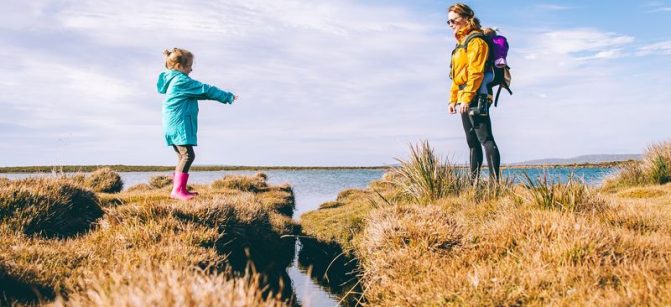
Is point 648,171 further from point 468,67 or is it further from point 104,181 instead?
point 104,181

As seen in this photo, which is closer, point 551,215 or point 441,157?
point 551,215

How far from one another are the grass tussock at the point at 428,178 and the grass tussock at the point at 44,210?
5340mm


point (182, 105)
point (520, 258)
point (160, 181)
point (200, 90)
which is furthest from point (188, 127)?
point (160, 181)

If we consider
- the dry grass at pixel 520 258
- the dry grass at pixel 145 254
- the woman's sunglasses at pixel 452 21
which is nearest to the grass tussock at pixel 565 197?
the dry grass at pixel 520 258

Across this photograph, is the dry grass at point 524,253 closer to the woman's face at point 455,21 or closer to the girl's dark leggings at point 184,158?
the woman's face at point 455,21

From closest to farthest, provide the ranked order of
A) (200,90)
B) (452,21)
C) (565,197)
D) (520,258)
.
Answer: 1. (520,258)
2. (565,197)
3. (452,21)
4. (200,90)

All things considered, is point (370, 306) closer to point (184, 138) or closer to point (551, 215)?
point (551, 215)

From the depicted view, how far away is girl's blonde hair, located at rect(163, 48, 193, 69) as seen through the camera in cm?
898

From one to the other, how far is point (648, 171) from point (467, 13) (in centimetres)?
884

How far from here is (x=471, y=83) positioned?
728 cm

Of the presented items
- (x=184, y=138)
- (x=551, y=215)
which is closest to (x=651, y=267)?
(x=551, y=215)

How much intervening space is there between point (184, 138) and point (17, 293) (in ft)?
17.0

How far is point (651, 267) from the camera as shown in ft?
11.5

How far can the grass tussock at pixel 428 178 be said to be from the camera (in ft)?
27.4
